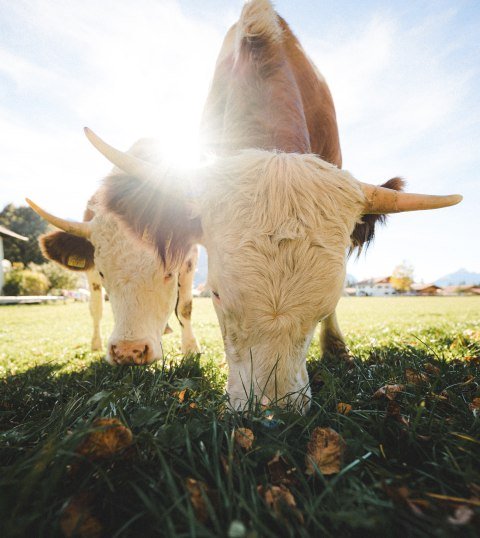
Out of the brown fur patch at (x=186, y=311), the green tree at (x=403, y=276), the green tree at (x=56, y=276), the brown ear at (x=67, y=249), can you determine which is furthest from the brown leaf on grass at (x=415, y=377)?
the green tree at (x=403, y=276)

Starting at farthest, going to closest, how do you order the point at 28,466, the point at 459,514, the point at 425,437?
1. the point at 425,437
2. the point at 28,466
3. the point at 459,514

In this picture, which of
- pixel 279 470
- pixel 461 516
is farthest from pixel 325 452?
pixel 461 516

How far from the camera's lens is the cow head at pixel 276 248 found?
174cm

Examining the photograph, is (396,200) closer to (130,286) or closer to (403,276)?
(130,286)

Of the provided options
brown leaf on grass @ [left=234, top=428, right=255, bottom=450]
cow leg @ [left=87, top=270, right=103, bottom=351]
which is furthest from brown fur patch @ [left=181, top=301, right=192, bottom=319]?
brown leaf on grass @ [left=234, top=428, right=255, bottom=450]

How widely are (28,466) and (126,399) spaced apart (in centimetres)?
68

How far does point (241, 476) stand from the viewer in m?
0.89

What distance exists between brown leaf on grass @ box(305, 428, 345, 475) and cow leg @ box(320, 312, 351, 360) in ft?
8.51

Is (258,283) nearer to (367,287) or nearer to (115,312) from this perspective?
(115,312)

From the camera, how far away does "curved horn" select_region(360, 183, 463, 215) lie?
2.18 meters

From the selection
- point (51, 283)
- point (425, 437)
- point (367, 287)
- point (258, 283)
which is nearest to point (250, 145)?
point (258, 283)

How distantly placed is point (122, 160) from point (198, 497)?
2.19 meters

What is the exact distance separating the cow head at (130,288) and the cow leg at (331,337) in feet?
6.01

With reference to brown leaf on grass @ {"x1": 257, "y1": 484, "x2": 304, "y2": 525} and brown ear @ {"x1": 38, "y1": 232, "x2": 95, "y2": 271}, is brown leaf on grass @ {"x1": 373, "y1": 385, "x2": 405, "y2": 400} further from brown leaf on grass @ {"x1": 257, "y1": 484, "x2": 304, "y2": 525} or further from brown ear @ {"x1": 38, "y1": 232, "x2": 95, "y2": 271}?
brown ear @ {"x1": 38, "y1": 232, "x2": 95, "y2": 271}
